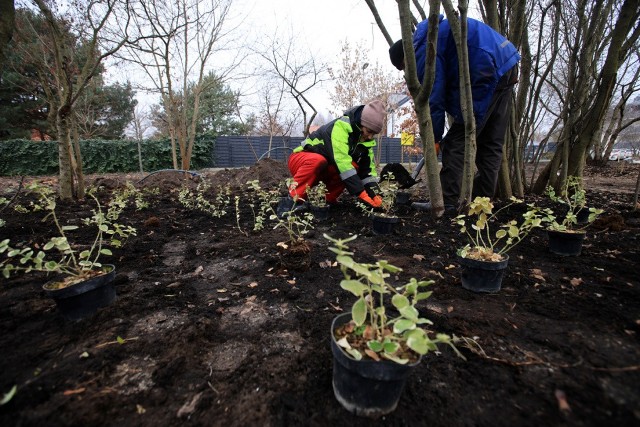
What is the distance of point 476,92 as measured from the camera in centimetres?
297

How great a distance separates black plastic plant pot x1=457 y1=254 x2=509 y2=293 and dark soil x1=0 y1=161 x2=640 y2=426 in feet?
0.22

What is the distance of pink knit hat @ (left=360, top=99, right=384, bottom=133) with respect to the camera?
331 cm

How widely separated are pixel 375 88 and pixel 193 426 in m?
15.7

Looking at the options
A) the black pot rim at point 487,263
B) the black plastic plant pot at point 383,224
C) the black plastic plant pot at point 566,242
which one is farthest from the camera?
the black plastic plant pot at point 383,224

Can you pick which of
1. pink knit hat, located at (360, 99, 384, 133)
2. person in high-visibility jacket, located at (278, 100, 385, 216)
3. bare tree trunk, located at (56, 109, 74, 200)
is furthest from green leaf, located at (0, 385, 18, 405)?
bare tree trunk, located at (56, 109, 74, 200)

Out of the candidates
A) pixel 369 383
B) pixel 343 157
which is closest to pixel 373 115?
pixel 343 157

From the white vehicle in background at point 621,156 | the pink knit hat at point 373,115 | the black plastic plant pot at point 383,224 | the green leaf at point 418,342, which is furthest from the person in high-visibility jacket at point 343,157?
the white vehicle in background at point 621,156

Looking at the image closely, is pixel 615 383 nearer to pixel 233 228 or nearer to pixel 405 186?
pixel 233 228

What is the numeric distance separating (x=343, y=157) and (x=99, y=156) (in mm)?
16914

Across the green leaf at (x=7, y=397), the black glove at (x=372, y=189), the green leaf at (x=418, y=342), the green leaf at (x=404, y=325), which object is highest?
the black glove at (x=372, y=189)

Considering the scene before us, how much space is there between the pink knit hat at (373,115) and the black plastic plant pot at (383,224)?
1.20 m

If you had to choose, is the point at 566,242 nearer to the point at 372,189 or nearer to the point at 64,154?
the point at 372,189

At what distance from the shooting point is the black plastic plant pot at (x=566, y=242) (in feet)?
6.90

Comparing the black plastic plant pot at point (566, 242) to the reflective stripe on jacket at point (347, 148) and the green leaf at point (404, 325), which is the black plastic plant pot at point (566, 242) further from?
the green leaf at point (404, 325)
